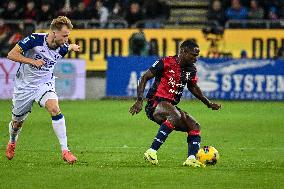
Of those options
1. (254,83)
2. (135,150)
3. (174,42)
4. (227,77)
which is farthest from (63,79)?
(135,150)

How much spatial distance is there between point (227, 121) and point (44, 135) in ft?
18.5

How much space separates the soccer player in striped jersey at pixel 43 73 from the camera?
509 inches

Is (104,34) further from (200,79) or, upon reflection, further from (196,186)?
(196,186)

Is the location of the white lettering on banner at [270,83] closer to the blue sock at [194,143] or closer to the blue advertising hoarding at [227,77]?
the blue advertising hoarding at [227,77]

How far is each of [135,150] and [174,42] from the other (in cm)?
1538

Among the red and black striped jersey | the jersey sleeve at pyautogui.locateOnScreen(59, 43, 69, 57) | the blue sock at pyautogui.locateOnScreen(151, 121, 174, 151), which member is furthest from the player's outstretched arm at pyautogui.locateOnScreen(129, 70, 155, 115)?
the jersey sleeve at pyautogui.locateOnScreen(59, 43, 69, 57)

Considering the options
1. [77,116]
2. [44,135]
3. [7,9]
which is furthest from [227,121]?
[7,9]

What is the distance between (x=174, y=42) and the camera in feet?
102

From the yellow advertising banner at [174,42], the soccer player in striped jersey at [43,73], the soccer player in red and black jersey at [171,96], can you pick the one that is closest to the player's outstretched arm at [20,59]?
the soccer player in striped jersey at [43,73]

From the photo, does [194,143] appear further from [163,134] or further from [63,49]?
[63,49]

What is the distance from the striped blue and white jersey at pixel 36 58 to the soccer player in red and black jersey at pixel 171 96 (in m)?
1.27

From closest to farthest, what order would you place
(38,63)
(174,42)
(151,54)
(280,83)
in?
(38,63) → (280,83) → (151,54) → (174,42)

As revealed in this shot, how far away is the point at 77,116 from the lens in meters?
23.7

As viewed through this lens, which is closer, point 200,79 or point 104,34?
point 200,79
